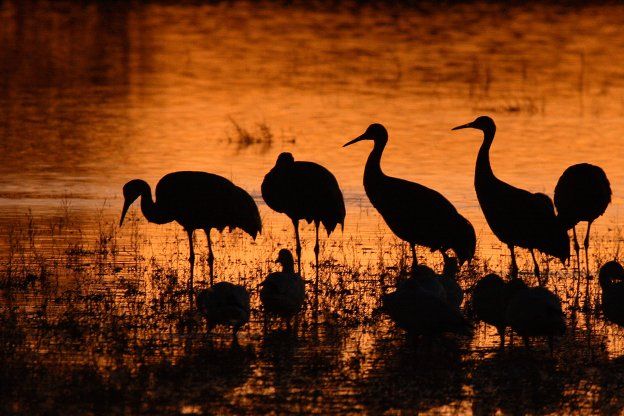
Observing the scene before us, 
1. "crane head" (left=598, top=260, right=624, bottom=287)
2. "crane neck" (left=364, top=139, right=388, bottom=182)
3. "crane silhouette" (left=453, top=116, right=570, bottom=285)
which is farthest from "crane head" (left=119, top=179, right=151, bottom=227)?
"crane head" (left=598, top=260, right=624, bottom=287)

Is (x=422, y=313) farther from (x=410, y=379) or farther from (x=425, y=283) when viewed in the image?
(x=425, y=283)

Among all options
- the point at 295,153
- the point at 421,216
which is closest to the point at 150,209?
the point at 421,216

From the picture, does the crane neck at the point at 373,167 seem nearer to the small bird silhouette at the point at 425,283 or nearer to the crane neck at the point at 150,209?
the crane neck at the point at 150,209

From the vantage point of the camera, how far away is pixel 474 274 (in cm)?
1460

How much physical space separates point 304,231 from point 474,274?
3.12 metres

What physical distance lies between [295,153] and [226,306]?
39.3ft

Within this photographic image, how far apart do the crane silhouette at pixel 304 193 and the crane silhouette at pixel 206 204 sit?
81 cm

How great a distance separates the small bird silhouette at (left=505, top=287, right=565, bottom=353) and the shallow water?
0.26 meters

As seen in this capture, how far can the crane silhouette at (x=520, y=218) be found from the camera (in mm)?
13922

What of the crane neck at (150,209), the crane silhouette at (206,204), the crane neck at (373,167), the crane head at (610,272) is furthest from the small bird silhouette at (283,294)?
the crane neck at (373,167)

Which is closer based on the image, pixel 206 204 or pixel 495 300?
pixel 495 300

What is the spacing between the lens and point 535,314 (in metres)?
11.0

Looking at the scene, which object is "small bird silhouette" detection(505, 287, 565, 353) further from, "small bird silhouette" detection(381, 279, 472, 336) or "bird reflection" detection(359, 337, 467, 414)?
"bird reflection" detection(359, 337, 467, 414)

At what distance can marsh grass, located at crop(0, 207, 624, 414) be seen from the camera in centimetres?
991
